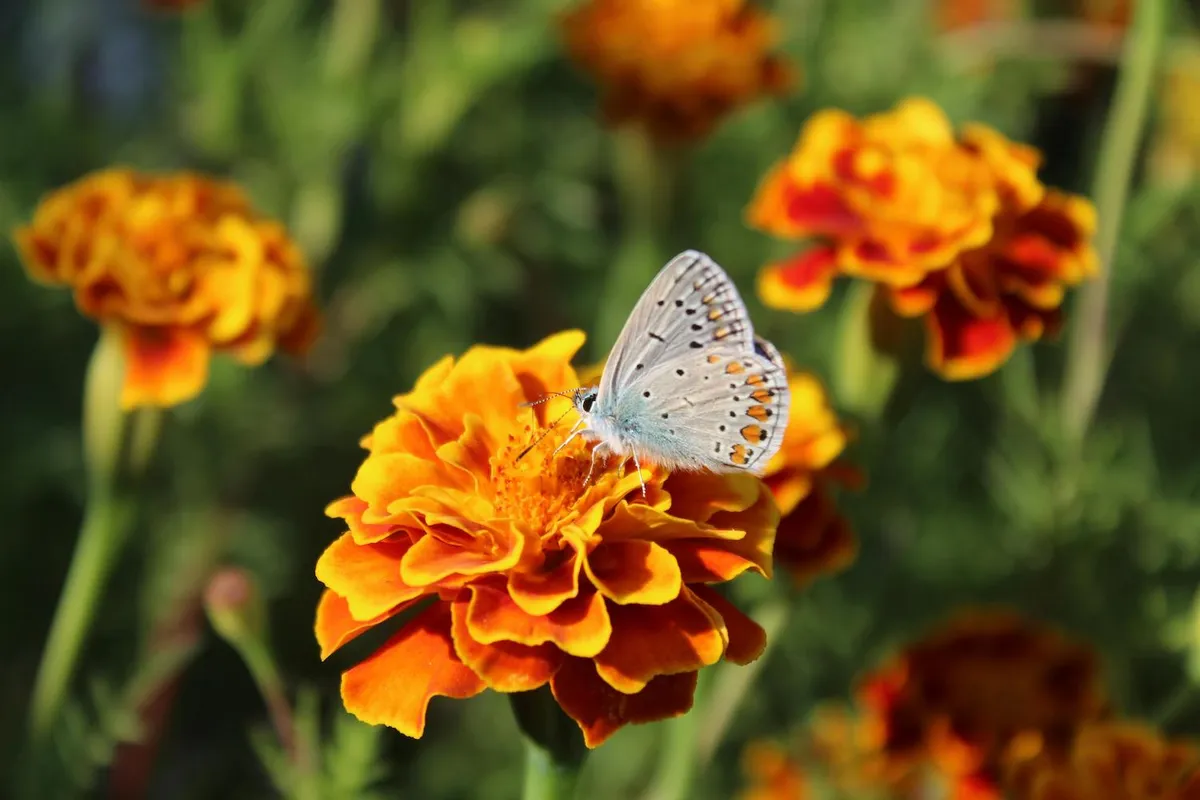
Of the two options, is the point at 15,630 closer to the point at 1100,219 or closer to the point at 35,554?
the point at 35,554

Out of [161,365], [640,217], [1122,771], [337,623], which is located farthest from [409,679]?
[640,217]

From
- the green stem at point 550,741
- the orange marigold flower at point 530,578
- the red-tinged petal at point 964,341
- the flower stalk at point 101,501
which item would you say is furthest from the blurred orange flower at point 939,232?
the flower stalk at point 101,501

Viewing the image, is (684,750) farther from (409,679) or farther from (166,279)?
(166,279)

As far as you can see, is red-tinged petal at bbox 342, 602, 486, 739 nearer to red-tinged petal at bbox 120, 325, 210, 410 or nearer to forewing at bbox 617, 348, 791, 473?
forewing at bbox 617, 348, 791, 473

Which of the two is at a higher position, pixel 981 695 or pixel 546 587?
pixel 546 587

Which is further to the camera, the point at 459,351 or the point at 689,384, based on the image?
the point at 459,351

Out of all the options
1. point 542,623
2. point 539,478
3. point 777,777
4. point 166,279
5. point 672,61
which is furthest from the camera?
point 672,61

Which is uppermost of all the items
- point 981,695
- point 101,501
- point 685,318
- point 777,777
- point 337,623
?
point 685,318
